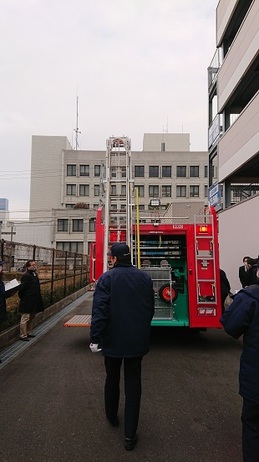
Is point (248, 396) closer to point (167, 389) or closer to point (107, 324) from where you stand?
point (107, 324)

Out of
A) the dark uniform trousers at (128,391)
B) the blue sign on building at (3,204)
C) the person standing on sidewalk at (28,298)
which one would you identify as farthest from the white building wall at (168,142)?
the blue sign on building at (3,204)

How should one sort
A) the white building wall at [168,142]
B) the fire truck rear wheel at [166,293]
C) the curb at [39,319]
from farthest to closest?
the white building wall at [168,142]
the curb at [39,319]
the fire truck rear wheel at [166,293]

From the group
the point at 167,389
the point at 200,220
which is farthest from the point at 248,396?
the point at 200,220

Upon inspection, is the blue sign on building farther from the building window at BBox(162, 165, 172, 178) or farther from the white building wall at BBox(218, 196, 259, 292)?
the white building wall at BBox(218, 196, 259, 292)

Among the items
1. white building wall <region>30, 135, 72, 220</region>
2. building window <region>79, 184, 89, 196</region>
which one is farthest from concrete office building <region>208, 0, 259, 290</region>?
white building wall <region>30, 135, 72, 220</region>

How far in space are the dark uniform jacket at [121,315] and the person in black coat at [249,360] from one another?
1039 mm

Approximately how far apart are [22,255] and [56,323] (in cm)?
214

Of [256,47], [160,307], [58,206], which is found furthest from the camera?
[58,206]

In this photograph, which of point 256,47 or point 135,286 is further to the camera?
point 256,47

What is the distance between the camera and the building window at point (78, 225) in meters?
56.2

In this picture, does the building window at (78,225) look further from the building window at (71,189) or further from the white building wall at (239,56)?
the white building wall at (239,56)

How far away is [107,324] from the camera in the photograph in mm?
3588

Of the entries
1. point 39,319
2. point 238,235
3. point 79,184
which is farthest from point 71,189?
point 39,319

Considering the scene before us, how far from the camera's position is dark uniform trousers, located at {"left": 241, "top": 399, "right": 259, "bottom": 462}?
8.91 ft
